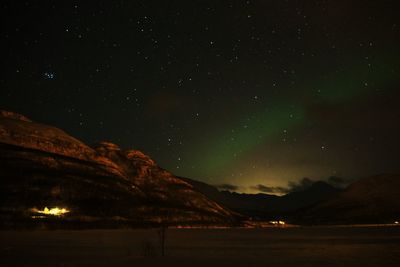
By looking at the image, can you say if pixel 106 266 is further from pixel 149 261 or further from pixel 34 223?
pixel 34 223

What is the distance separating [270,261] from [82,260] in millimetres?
21507

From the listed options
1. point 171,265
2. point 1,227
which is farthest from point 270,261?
point 1,227

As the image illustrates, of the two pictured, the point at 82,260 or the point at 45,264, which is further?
the point at 82,260

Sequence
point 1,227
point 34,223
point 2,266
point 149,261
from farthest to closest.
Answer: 1. point 34,223
2. point 1,227
3. point 149,261
4. point 2,266

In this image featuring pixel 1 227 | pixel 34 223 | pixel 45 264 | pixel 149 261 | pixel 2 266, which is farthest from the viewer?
pixel 34 223

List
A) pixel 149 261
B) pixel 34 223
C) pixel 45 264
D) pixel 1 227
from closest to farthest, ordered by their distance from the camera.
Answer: pixel 45 264, pixel 149 261, pixel 1 227, pixel 34 223

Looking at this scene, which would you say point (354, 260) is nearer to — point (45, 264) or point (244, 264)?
point (244, 264)

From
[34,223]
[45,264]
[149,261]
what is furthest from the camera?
[34,223]

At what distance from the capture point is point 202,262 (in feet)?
182

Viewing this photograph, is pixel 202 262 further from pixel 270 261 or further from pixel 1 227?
pixel 1 227

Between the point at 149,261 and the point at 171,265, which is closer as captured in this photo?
the point at 171,265

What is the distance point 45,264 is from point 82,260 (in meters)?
6.09

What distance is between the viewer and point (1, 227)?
18538 cm

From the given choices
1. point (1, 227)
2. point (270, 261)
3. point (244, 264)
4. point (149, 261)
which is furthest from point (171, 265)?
point (1, 227)
